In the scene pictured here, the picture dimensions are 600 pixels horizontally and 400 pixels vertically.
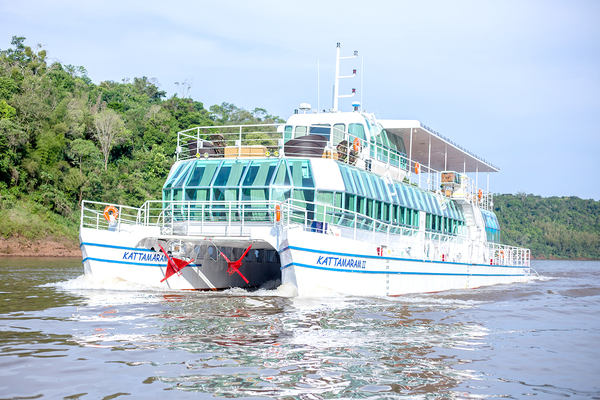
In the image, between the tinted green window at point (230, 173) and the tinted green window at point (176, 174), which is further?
the tinted green window at point (176, 174)

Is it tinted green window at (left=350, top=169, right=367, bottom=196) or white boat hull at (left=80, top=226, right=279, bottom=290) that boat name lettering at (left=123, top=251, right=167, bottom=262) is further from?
tinted green window at (left=350, top=169, right=367, bottom=196)

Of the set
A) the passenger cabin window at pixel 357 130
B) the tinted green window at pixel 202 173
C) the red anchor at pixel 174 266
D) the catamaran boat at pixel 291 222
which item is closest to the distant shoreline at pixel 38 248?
the catamaran boat at pixel 291 222

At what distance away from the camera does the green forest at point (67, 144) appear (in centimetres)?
4969

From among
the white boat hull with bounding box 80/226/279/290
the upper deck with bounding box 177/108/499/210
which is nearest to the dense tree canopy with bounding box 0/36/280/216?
the upper deck with bounding box 177/108/499/210

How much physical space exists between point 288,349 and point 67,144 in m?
54.7

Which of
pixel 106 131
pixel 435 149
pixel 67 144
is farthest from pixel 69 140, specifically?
pixel 435 149

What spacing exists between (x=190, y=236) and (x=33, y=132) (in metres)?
44.4

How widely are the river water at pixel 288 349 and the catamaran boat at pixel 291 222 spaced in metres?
1.51

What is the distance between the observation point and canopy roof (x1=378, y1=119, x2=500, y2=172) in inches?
937

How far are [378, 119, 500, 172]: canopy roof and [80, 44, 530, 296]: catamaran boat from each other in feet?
0.67

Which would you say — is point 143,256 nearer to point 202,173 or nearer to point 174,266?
point 174,266

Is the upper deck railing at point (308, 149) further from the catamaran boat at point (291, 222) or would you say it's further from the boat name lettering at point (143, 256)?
the boat name lettering at point (143, 256)

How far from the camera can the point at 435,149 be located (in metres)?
27.8

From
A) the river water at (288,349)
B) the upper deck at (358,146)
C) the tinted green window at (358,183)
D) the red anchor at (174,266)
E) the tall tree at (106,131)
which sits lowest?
the river water at (288,349)
